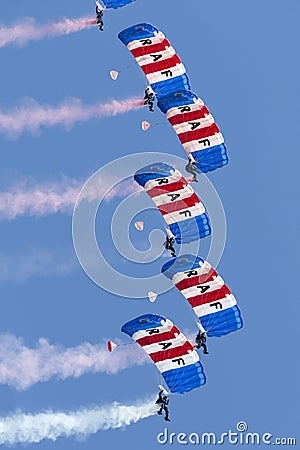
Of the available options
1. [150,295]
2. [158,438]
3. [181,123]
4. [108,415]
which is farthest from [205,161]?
[158,438]

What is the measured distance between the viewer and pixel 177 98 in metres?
41.8

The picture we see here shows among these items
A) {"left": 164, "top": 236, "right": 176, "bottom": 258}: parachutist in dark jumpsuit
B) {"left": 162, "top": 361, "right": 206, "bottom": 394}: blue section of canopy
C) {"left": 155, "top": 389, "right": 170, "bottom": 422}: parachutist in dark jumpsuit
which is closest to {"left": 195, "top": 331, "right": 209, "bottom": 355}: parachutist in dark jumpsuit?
{"left": 155, "top": 389, "right": 170, "bottom": 422}: parachutist in dark jumpsuit

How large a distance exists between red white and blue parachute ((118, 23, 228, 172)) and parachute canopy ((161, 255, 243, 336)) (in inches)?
115

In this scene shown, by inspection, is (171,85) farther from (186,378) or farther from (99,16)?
(186,378)

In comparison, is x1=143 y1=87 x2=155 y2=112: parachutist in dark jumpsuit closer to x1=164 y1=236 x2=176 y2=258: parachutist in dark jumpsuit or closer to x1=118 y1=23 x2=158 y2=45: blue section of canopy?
x1=118 y1=23 x2=158 y2=45: blue section of canopy

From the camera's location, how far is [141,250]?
48.1m

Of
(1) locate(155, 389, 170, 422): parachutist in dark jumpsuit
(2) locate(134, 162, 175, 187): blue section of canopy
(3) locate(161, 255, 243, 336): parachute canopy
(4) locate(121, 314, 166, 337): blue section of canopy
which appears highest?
(2) locate(134, 162, 175, 187): blue section of canopy

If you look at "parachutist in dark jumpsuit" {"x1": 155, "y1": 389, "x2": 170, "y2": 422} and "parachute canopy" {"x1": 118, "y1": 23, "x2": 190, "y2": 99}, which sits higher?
"parachute canopy" {"x1": 118, "y1": 23, "x2": 190, "y2": 99}

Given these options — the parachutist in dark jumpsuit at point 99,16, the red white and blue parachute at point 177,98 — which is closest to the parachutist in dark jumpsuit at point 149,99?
the red white and blue parachute at point 177,98

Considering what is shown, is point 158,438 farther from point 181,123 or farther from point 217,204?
point 181,123

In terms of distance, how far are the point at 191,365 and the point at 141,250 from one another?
8.92 meters

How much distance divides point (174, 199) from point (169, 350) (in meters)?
4.17

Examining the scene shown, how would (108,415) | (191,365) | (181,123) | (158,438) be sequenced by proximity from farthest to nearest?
1. (158,438)
2. (108,415)
3. (181,123)
4. (191,365)

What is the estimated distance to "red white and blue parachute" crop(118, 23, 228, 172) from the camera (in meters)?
42.0
